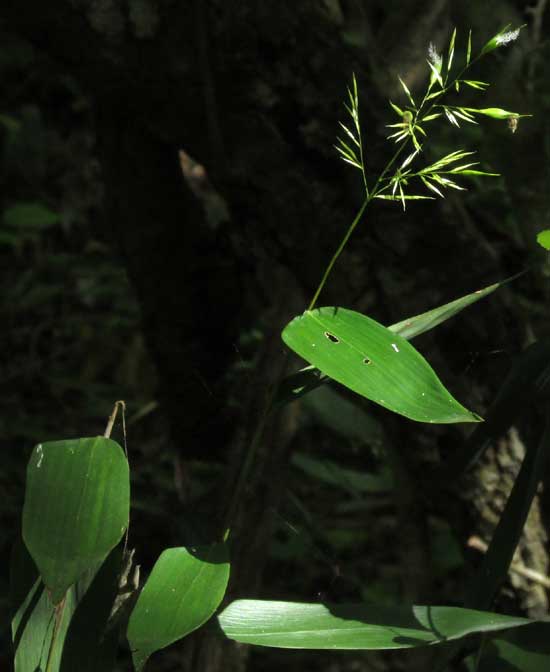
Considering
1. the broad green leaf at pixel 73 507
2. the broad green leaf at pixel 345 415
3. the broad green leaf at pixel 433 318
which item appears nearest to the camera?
the broad green leaf at pixel 73 507

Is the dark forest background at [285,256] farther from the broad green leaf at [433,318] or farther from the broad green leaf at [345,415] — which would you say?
the broad green leaf at [433,318]

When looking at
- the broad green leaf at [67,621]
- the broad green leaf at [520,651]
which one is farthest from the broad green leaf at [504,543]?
the broad green leaf at [67,621]

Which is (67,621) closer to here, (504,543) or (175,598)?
(175,598)

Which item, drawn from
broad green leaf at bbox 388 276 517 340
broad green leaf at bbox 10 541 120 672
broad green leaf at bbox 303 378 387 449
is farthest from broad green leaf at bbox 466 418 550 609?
broad green leaf at bbox 303 378 387 449

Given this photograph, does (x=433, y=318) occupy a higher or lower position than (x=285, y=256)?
higher

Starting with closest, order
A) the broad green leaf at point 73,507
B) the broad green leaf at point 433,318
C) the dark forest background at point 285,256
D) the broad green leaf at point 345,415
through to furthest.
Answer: the broad green leaf at point 73,507 < the broad green leaf at point 433,318 < the dark forest background at point 285,256 < the broad green leaf at point 345,415

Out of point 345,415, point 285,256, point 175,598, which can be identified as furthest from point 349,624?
point 345,415

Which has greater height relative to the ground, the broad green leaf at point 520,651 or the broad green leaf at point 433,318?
the broad green leaf at point 433,318
